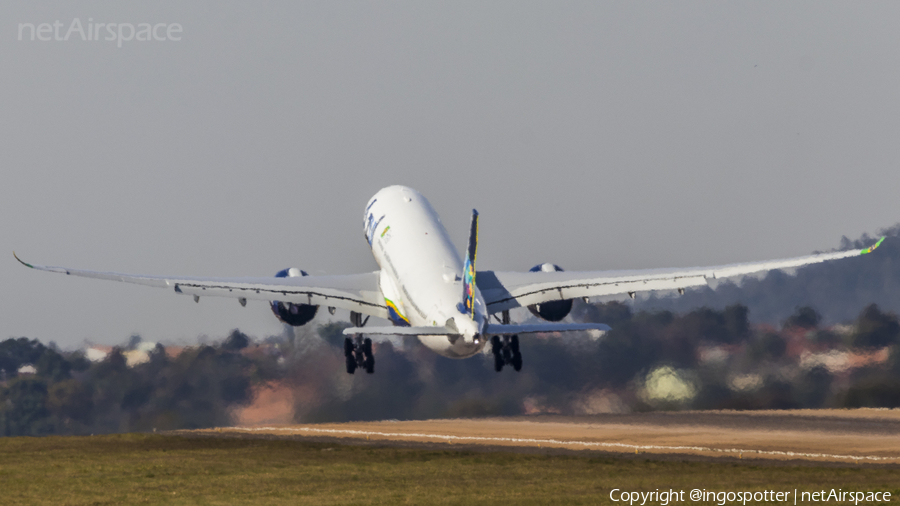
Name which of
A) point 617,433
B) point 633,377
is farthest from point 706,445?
point 633,377

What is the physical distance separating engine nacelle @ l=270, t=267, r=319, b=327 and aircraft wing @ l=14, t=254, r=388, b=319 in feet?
4.53

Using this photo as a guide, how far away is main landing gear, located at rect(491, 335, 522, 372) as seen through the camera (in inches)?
2201

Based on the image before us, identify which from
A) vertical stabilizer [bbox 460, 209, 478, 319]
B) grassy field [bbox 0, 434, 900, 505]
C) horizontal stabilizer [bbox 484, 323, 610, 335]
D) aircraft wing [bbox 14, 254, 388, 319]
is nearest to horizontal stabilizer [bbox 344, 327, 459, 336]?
vertical stabilizer [bbox 460, 209, 478, 319]

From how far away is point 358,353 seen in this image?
198 ft

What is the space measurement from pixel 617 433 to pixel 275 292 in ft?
55.9

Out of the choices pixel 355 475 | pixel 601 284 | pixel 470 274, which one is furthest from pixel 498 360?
pixel 355 475

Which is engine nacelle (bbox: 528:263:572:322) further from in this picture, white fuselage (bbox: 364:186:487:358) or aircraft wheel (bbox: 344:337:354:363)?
aircraft wheel (bbox: 344:337:354:363)

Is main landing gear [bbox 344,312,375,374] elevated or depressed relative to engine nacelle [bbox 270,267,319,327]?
depressed

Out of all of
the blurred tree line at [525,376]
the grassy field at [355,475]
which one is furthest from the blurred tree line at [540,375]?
the grassy field at [355,475]

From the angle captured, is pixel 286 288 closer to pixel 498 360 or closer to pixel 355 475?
pixel 498 360

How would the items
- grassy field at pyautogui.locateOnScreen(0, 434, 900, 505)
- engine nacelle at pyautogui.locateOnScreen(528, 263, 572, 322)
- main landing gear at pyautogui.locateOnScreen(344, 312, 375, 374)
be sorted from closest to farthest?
grassy field at pyautogui.locateOnScreen(0, 434, 900, 505)
engine nacelle at pyautogui.locateOnScreen(528, 263, 572, 322)
main landing gear at pyautogui.locateOnScreen(344, 312, 375, 374)

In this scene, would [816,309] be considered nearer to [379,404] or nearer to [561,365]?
[561,365]

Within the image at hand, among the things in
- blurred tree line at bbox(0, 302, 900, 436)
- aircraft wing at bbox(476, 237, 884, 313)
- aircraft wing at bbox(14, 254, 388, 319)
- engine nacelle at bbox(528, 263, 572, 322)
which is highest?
aircraft wing at bbox(14, 254, 388, 319)

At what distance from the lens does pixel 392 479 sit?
4206 centimetres
